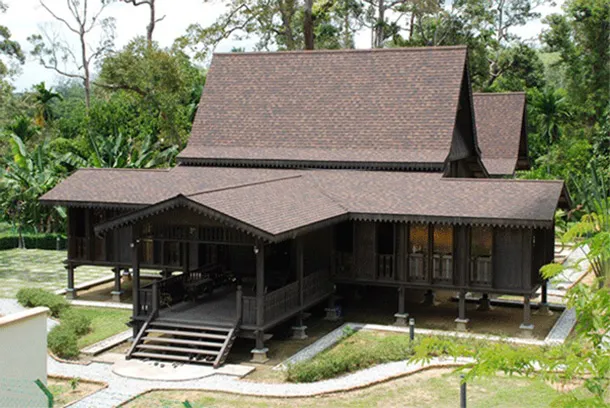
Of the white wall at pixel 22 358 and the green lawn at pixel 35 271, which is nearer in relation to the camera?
the white wall at pixel 22 358

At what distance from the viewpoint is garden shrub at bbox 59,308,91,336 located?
21739 mm

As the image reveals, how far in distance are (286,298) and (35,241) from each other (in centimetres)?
2076

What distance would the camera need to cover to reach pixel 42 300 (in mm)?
24344

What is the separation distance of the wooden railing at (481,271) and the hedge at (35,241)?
842 inches

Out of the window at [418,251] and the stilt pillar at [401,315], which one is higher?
the window at [418,251]

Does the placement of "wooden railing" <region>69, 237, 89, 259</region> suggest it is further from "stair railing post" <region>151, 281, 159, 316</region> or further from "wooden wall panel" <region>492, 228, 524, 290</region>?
"wooden wall panel" <region>492, 228, 524, 290</region>

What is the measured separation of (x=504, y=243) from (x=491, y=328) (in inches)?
94.0

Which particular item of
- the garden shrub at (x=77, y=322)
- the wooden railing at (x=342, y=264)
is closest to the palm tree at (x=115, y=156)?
the garden shrub at (x=77, y=322)

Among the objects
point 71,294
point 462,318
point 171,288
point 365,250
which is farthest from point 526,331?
point 71,294

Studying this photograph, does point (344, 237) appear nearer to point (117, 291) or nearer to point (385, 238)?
point (385, 238)

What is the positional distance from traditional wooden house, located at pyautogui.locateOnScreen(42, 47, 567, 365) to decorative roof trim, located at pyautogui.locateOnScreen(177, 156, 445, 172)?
0.05 meters

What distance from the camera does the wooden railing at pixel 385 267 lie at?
23.8 m

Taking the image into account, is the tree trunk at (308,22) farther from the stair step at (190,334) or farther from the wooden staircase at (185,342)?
the stair step at (190,334)

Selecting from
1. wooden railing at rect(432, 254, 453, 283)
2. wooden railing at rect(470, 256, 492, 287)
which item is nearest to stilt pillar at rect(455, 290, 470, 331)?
wooden railing at rect(470, 256, 492, 287)
